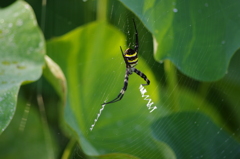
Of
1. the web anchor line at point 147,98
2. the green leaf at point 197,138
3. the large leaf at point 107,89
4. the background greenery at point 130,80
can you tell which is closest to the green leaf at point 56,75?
the background greenery at point 130,80

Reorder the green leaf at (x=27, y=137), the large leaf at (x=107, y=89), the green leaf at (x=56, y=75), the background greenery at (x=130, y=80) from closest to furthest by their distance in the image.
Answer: the green leaf at (x=56, y=75)
the background greenery at (x=130, y=80)
the large leaf at (x=107, y=89)
the green leaf at (x=27, y=137)

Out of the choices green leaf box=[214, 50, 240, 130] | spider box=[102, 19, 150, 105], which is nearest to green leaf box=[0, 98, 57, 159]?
spider box=[102, 19, 150, 105]

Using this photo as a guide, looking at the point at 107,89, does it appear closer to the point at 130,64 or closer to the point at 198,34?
the point at 130,64

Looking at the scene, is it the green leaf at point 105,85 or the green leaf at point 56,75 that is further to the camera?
the green leaf at point 105,85

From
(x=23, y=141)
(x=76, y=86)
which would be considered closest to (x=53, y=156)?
(x=23, y=141)

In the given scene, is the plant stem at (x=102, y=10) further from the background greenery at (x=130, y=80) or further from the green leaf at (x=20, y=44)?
the green leaf at (x=20, y=44)

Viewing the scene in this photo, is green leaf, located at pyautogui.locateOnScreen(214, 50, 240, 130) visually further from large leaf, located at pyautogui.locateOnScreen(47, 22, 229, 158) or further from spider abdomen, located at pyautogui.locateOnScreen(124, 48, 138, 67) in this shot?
spider abdomen, located at pyautogui.locateOnScreen(124, 48, 138, 67)

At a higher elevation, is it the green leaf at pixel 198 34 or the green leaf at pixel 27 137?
the green leaf at pixel 198 34

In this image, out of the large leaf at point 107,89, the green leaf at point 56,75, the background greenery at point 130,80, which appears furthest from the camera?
the large leaf at point 107,89
